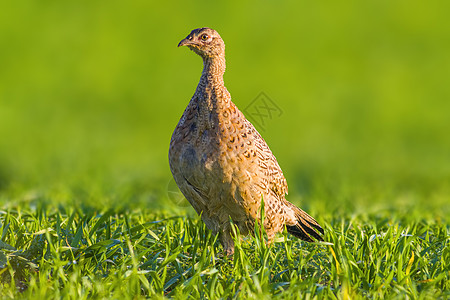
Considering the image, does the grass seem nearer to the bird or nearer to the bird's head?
the bird

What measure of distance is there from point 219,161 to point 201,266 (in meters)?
0.83

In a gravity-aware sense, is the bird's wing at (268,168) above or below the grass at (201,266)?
above

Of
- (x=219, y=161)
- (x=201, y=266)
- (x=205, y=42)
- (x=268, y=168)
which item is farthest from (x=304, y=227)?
(x=205, y=42)

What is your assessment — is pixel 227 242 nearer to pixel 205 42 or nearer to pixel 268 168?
pixel 268 168

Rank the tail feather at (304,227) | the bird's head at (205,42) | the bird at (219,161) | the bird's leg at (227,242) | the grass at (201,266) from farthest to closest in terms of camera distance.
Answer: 1. the tail feather at (304,227)
2. the bird's leg at (227,242)
3. the bird's head at (205,42)
4. the bird at (219,161)
5. the grass at (201,266)

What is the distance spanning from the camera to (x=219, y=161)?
4957mm

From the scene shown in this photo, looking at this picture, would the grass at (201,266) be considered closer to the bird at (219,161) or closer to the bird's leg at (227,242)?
the bird's leg at (227,242)

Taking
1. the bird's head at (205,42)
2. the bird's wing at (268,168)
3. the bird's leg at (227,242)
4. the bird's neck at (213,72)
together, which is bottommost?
the bird's leg at (227,242)

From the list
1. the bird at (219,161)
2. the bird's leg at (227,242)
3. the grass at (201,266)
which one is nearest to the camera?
the grass at (201,266)

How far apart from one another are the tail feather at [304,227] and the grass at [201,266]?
0.34 meters

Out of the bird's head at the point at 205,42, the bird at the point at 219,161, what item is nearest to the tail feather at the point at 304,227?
the bird at the point at 219,161

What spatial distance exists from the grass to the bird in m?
0.22

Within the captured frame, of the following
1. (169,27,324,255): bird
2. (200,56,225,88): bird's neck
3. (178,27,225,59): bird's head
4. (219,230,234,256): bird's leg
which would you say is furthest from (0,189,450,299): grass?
(178,27,225,59): bird's head

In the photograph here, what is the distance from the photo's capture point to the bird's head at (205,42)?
5.20 metres
